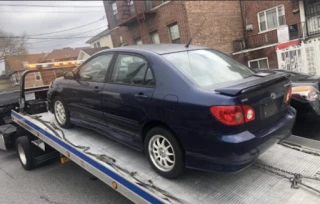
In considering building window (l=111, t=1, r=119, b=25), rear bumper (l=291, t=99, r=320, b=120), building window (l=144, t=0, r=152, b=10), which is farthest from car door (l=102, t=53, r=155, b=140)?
building window (l=111, t=1, r=119, b=25)

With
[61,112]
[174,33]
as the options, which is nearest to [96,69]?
[61,112]

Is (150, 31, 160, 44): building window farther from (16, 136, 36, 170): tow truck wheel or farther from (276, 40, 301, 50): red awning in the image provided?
(16, 136, 36, 170): tow truck wheel

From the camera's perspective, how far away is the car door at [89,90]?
408 cm

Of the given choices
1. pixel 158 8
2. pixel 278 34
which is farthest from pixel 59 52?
pixel 278 34

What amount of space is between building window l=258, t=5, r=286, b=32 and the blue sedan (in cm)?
1335

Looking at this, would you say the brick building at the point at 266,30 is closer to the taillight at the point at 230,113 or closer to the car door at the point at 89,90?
the car door at the point at 89,90

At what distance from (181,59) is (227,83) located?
25.7 inches

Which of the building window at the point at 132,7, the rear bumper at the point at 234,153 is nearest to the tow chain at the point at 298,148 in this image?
the rear bumper at the point at 234,153

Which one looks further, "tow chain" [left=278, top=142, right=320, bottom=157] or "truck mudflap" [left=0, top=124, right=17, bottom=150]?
"truck mudflap" [left=0, top=124, right=17, bottom=150]

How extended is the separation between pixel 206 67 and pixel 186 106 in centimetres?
73

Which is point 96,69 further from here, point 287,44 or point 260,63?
point 260,63

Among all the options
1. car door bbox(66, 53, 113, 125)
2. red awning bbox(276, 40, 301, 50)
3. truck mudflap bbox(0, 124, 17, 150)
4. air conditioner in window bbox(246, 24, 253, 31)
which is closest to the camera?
car door bbox(66, 53, 113, 125)

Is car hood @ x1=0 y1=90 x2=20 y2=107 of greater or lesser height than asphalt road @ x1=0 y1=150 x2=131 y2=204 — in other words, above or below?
above

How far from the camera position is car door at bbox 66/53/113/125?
4.08 metres
